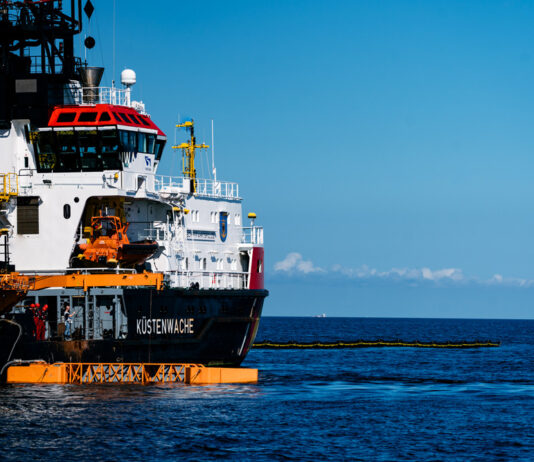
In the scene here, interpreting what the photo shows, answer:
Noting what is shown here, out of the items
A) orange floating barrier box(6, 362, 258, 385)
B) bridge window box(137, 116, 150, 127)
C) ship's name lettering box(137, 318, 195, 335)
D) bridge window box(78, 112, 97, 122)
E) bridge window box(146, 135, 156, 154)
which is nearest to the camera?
orange floating barrier box(6, 362, 258, 385)

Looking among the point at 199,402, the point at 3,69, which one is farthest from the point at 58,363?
the point at 3,69

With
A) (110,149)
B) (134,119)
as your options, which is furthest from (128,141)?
(134,119)

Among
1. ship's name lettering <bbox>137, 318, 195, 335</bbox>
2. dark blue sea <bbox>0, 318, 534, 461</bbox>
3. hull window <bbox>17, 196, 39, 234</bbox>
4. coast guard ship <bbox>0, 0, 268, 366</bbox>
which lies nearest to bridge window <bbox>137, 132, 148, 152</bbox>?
coast guard ship <bbox>0, 0, 268, 366</bbox>

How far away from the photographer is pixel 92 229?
49.3 meters

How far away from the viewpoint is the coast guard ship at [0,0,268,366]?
46156 mm

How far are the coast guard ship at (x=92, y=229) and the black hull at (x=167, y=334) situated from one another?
0.17 ft

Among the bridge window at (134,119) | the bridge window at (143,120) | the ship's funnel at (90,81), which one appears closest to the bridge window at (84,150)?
the bridge window at (134,119)

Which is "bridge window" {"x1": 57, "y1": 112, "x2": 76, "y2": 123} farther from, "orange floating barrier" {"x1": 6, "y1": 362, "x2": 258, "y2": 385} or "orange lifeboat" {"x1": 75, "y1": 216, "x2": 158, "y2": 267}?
"orange floating barrier" {"x1": 6, "y1": 362, "x2": 258, "y2": 385}

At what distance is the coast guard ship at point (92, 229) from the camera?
4616 centimetres

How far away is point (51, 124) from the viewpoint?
166 ft

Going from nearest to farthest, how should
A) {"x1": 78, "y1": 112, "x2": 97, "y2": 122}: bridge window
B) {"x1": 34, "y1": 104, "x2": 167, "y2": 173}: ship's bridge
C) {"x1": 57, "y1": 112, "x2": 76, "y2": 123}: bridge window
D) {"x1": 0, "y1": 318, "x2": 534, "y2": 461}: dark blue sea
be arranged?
1. {"x1": 0, "y1": 318, "x2": 534, "y2": 461}: dark blue sea
2. {"x1": 34, "y1": 104, "x2": 167, "y2": 173}: ship's bridge
3. {"x1": 78, "y1": 112, "x2": 97, "y2": 122}: bridge window
4. {"x1": 57, "y1": 112, "x2": 76, "y2": 123}: bridge window

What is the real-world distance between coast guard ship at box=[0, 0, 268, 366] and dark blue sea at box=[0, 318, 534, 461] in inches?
100

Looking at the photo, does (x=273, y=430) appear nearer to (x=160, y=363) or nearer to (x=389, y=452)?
(x=389, y=452)

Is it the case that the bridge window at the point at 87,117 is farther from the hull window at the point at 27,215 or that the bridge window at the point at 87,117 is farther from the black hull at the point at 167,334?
the black hull at the point at 167,334
